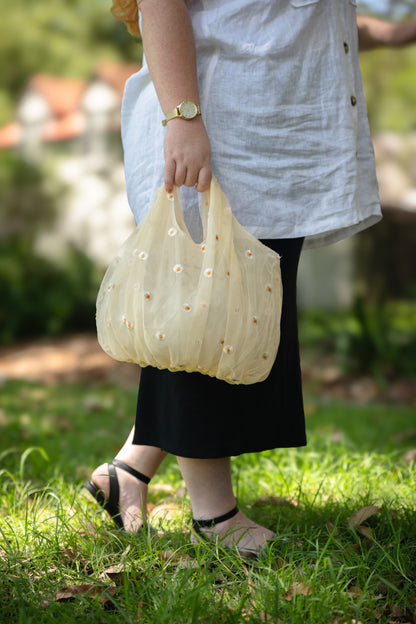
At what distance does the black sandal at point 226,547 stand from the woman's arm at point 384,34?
4.73 ft

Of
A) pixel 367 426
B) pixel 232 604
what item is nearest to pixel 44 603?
pixel 232 604

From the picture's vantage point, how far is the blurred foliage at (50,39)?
833cm

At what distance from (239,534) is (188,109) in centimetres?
99

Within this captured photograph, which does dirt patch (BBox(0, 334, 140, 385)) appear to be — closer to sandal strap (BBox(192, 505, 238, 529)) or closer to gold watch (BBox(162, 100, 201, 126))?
sandal strap (BBox(192, 505, 238, 529))

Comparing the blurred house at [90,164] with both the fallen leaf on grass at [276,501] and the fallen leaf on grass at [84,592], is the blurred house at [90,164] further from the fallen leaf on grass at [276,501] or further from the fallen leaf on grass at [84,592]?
the fallen leaf on grass at [84,592]

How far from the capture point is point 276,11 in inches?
53.7

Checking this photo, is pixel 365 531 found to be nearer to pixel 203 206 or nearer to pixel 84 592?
pixel 84 592

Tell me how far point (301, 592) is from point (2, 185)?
319 inches

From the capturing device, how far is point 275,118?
4.48ft

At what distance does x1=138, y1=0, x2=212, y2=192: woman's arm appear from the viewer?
1280 millimetres

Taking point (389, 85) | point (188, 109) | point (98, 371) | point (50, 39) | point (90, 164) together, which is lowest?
point (98, 371)

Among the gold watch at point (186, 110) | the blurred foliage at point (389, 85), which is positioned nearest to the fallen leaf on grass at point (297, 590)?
the gold watch at point (186, 110)

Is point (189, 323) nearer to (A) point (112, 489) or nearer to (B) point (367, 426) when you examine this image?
(A) point (112, 489)

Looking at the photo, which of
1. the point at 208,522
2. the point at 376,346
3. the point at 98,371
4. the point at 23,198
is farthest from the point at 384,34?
the point at 23,198
